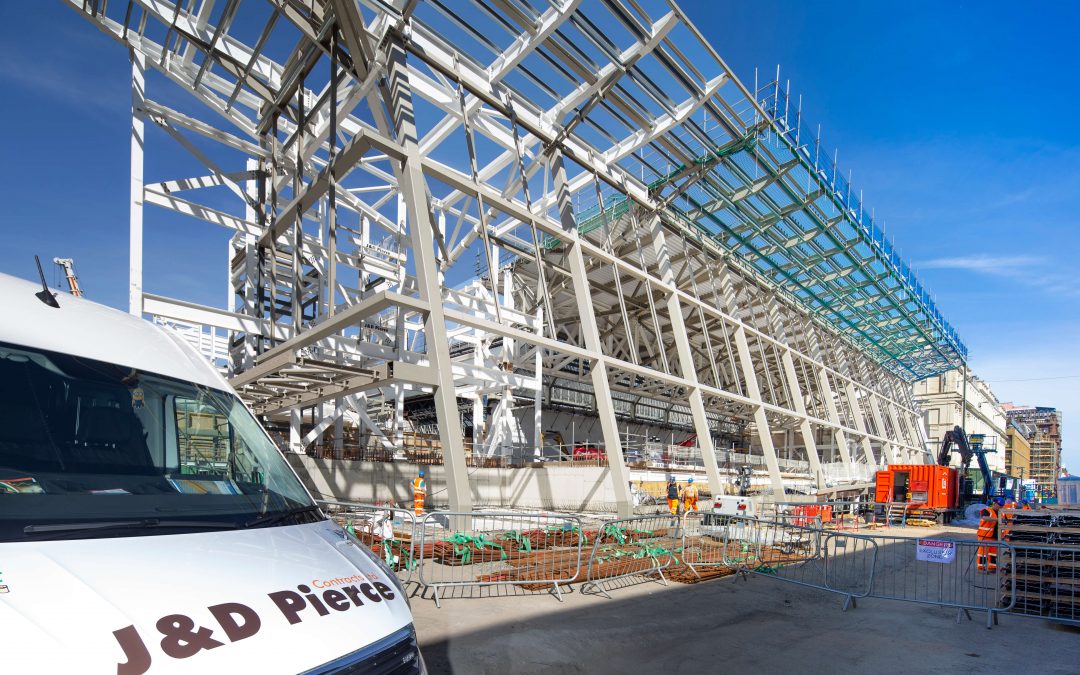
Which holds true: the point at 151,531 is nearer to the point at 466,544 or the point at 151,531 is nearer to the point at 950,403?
the point at 466,544

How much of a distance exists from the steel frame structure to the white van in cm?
777

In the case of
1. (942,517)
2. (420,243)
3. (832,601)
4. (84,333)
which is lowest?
(942,517)

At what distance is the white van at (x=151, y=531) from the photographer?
2.04 metres

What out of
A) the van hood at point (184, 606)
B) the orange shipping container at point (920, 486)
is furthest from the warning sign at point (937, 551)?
the orange shipping container at point (920, 486)

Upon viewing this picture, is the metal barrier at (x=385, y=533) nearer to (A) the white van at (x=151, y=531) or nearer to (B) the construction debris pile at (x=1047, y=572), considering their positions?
(A) the white van at (x=151, y=531)

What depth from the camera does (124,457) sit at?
3.26 m

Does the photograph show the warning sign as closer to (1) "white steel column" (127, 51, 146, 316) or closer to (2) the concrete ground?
(2) the concrete ground

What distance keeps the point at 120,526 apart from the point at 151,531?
117 millimetres

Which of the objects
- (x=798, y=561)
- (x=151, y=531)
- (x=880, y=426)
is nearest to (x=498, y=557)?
(x=798, y=561)

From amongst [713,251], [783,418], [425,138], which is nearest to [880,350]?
[783,418]

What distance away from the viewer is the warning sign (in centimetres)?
835

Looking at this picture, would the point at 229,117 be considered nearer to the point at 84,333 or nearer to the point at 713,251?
the point at 84,333

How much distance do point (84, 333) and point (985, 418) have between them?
284 ft

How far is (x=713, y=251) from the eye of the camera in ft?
91.0
